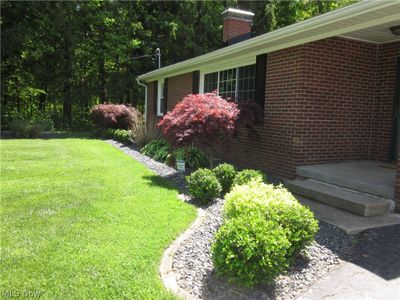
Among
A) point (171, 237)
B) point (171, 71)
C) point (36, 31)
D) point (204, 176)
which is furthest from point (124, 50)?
point (171, 237)

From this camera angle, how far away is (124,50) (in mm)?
23797

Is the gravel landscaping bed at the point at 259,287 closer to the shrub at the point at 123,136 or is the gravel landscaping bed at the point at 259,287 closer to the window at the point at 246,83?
the window at the point at 246,83

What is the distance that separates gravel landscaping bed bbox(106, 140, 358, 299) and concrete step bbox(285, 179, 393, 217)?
683 millimetres

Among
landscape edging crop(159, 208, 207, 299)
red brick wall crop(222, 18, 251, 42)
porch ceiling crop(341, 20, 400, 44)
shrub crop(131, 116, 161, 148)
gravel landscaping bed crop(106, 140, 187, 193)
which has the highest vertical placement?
red brick wall crop(222, 18, 251, 42)

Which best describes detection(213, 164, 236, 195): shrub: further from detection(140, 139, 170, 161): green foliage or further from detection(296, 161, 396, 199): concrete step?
detection(140, 139, 170, 161): green foliage

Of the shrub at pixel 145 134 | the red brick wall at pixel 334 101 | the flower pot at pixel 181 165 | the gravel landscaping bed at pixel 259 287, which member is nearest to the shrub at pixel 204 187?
the gravel landscaping bed at pixel 259 287

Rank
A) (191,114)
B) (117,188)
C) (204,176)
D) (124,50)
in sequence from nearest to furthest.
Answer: (204,176) → (117,188) → (191,114) → (124,50)

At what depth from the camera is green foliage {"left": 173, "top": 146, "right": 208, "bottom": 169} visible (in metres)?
8.35

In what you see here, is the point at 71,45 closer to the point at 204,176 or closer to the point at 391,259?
the point at 204,176

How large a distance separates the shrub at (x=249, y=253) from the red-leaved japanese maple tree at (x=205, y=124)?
3.71m

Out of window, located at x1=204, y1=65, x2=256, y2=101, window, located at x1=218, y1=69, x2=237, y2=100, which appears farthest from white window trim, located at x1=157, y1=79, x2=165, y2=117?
window, located at x1=218, y1=69, x2=237, y2=100

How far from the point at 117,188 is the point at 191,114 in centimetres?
199

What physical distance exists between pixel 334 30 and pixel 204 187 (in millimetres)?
3268

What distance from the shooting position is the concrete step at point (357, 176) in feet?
16.5
